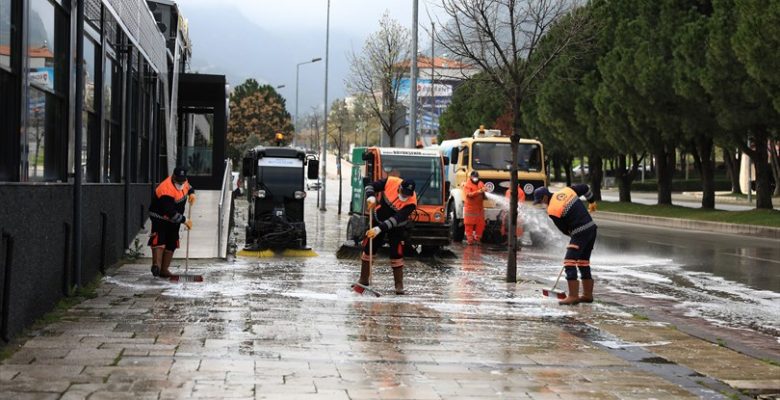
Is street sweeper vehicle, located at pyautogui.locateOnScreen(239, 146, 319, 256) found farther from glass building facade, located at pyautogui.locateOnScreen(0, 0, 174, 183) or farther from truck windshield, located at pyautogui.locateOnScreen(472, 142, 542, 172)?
truck windshield, located at pyautogui.locateOnScreen(472, 142, 542, 172)

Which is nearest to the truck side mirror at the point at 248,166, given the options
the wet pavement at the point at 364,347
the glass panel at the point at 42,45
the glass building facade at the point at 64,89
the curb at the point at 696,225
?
the glass building facade at the point at 64,89

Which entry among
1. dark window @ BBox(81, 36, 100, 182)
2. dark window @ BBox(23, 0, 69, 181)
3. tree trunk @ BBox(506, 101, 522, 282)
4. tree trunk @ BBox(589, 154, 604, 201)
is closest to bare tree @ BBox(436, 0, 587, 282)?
tree trunk @ BBox(506, 101, 522, 282)

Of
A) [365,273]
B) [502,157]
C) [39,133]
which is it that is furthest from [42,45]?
[502,157]

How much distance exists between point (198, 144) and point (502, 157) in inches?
433

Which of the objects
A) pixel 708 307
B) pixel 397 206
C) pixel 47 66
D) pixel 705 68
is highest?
pixel 705 68

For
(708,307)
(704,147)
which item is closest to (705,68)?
(704,147)

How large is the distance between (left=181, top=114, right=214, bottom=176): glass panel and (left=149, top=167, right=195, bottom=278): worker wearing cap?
54.8 feet

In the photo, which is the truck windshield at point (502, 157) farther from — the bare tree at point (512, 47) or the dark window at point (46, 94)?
the dark window at point (46, 94)

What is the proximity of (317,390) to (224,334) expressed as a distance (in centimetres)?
263

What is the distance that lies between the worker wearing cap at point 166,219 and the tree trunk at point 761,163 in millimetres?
25520

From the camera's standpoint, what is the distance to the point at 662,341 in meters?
10.7

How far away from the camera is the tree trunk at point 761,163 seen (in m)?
36.3

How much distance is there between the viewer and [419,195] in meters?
22.4

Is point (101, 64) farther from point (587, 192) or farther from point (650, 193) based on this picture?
point (650, 193)
